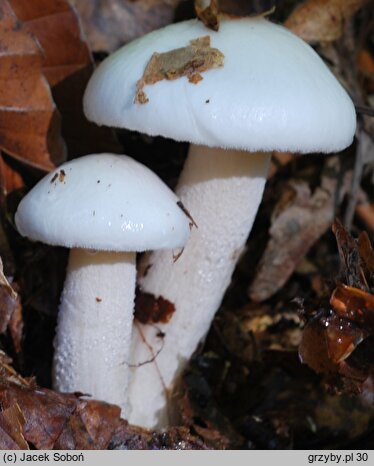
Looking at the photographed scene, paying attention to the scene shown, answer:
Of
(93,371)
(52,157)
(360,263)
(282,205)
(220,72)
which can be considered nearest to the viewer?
(220,72)

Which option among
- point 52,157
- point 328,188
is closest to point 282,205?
point 328,188

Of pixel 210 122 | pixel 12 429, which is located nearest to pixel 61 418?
pixel 12 429

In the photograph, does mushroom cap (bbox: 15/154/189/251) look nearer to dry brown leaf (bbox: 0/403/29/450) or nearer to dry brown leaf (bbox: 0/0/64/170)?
dry brown leaf (bbox: 0/0/64/170)

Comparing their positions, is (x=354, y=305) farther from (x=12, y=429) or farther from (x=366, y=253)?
(x=12, y=429)

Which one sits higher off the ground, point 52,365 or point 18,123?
point 18,123

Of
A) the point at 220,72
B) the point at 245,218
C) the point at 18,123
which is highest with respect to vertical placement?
the point at 220,72

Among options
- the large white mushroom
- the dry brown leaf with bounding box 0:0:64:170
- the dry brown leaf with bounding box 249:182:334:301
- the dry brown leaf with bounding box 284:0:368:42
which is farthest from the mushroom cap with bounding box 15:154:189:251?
the dry brown leaf with bounding box 284:0:368:42
